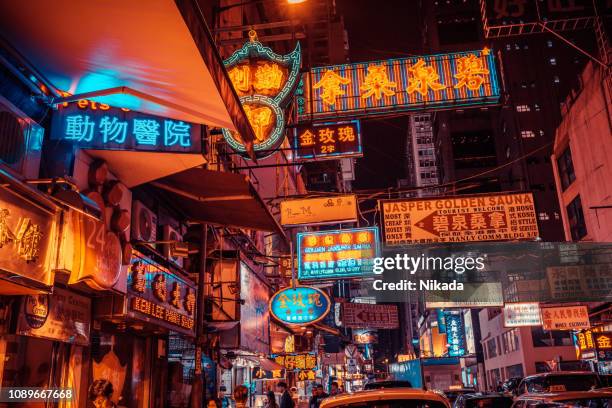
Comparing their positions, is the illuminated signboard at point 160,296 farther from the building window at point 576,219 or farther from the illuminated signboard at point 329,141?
the building window at point 576,219

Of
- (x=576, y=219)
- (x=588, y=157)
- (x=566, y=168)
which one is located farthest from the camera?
(x=566, y=168)

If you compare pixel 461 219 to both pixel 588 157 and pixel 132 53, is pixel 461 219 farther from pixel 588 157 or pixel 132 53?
pixel 588 157

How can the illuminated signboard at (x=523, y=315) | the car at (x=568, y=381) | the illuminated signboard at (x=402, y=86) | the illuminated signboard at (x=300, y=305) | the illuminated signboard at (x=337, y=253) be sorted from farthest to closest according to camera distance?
the illuminated signboard at (x=523, y=315) < the illuminated signboard at (x=337, y=253) < the illuminated signboard at (x=300, y=305) < the illuminated signboard at (x=402, y=86) < the car at (x=568, y=381)

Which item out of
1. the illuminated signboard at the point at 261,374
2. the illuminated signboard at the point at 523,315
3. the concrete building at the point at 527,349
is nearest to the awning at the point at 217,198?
the illuminated signboard at the point at 261,374

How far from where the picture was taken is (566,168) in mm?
30234

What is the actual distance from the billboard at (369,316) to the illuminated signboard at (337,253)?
1458cm

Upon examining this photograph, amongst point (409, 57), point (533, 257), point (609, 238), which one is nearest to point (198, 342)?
point (409, 57)

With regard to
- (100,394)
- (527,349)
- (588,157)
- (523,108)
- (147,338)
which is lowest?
(100,394)

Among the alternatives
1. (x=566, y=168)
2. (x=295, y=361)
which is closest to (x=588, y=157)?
(x=566, y=168)

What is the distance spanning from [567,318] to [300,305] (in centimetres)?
1352

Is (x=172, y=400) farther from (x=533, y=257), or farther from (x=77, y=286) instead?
(x=533, y=257)

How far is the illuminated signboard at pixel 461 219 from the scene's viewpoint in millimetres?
14930

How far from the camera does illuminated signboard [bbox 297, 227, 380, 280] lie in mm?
17344

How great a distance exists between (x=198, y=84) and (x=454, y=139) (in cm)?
9610
